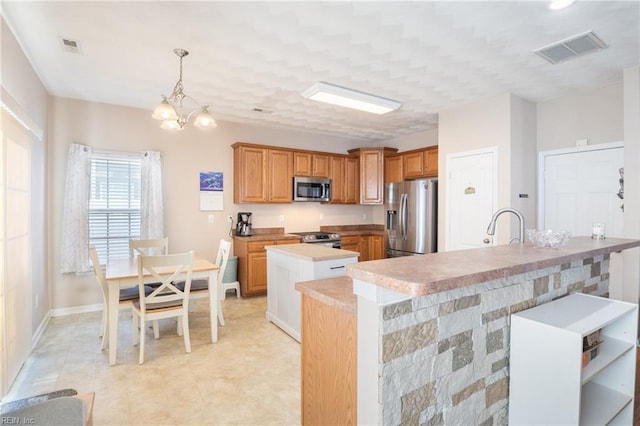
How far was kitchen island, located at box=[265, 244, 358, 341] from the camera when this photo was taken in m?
3.04

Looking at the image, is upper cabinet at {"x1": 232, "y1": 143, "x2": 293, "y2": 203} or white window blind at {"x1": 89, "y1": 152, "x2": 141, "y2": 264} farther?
upper cabinet at {"x1": 232, "y1": 143, "x2": 293, "y2": 203}

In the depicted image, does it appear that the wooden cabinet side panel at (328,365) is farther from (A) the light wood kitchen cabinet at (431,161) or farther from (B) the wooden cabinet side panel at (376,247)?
(B) the wooden cabinet side panel at (376,247)

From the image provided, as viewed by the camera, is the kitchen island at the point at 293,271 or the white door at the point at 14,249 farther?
the kitchen island at the point at 293,271

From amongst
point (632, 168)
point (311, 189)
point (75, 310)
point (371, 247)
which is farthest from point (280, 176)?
point (632, 168)

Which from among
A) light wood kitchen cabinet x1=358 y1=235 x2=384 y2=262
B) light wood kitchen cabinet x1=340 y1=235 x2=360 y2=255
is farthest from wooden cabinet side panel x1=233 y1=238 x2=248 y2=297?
light wood kitchen cabinet x1=358 y1=235 x2=384 y2=262

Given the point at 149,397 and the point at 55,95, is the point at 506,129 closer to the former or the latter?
the point at 149,397

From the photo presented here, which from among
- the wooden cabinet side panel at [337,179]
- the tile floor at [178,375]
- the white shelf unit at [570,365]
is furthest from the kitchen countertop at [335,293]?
the wooden cabinet side panel at [337,179]

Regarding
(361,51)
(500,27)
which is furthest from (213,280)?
(500,27)

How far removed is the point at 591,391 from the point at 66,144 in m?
5.47

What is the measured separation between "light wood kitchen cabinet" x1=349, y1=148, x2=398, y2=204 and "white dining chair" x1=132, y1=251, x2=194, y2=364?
150 inches

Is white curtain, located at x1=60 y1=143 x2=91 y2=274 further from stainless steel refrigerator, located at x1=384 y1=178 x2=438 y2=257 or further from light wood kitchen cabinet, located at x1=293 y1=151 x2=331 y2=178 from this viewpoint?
stainless steel refrigerator, located at x1=384 y1=178 x2=438 y2=257

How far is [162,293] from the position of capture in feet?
10.3

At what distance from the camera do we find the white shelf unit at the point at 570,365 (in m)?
1.38

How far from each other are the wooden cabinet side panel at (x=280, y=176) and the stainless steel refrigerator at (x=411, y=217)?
1.81 metres
